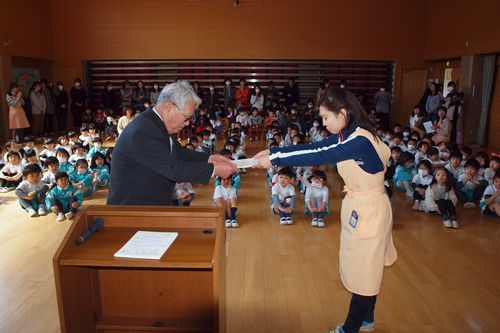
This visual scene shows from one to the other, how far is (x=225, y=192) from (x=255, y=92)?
9283 millimetres

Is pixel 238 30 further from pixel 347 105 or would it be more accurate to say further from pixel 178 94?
pixel 347 105

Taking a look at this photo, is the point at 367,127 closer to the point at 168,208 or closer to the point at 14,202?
the point at 168,208

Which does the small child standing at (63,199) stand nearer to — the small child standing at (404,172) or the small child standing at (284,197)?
the small child standing at (284,197)

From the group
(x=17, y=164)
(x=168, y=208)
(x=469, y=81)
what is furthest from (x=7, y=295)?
(x=469, y=81)

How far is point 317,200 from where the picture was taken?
17.5 feet

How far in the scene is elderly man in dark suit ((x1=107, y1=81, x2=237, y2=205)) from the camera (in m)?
2.42

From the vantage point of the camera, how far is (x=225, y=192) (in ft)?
17.7

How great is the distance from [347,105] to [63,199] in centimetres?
446

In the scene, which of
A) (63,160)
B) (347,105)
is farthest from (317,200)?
(63,160)

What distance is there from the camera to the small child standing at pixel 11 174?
22.1 ft

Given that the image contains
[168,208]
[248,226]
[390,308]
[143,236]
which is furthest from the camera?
[248,226]

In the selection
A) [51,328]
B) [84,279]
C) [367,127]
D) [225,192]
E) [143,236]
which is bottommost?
[51,328]

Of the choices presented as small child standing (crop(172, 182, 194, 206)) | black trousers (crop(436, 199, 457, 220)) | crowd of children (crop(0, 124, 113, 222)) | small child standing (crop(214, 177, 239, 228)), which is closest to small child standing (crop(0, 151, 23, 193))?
crowd of children (crop(0, 124, 113, 222))

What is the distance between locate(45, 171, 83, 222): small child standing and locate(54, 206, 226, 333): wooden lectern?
344cm
